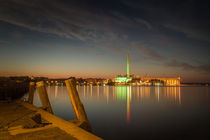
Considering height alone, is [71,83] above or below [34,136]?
above

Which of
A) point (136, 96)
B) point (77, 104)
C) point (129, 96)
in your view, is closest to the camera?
point (77, 104)

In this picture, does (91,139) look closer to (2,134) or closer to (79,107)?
(2,134)

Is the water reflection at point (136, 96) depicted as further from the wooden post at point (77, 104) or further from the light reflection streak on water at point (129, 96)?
the wooden post at point (77, 104)

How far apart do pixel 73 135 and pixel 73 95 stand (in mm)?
3167

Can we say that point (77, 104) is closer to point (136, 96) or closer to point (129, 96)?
point (129, 96)

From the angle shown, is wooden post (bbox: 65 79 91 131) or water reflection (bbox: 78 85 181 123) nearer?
wooden post (bbox: 65 79 91 131)

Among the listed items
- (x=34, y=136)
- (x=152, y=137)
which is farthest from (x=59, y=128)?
(x=152, y=137)

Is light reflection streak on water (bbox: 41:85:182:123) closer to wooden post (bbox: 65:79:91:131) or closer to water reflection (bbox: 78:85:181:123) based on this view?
water reflection (bbox: 78:85:181:123)

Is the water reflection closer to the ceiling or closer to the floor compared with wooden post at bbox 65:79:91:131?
closer to the floor

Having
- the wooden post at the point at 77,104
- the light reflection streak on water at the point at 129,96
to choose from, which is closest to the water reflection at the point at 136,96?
the light reflection streak on water at the point at 129,96

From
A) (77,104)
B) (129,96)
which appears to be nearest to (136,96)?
(129,96)

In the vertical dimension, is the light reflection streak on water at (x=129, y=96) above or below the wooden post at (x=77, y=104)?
below

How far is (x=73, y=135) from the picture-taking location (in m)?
4.04

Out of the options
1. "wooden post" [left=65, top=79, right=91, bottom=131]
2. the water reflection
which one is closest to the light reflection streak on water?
the water reflection
